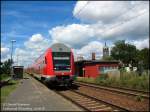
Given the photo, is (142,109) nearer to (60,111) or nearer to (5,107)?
(60,111)

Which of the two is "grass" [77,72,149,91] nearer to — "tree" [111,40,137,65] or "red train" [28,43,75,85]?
"red train" [28,43,75,85]

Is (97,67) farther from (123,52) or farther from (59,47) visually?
(123,52)

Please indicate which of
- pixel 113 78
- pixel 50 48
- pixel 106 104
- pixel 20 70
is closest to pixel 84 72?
pixel 20 70

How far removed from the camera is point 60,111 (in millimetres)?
13148

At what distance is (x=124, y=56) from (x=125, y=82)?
238ft

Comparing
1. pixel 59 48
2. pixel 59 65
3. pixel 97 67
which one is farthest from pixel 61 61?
pixel 97 67

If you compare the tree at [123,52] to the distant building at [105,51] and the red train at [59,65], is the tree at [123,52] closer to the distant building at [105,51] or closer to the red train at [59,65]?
the distant building at [105,51]

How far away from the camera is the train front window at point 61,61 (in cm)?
2592

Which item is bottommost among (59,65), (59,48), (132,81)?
(132,81)

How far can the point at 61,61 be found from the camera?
26.1 m

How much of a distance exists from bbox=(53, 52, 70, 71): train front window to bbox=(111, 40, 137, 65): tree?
76.0 meters

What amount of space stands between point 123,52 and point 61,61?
79.5 m

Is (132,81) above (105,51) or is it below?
below

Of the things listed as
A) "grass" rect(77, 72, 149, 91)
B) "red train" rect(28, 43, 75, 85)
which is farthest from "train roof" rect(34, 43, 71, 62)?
"grass" rect(77, 72, 149, 91)
